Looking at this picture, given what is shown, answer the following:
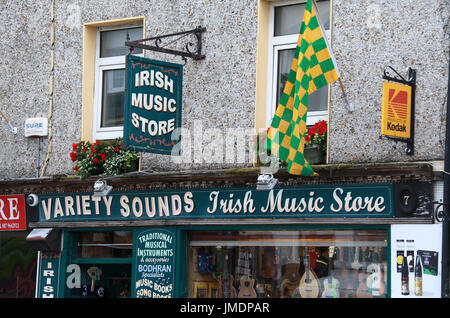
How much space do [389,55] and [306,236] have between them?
2.60 m

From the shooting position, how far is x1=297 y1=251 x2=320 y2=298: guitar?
1224 cm

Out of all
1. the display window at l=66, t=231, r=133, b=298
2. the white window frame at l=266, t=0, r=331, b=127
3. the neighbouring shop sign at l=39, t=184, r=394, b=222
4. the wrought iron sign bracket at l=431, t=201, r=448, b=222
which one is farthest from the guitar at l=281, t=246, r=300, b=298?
the display window at l=66, t=231, r=133, b=298

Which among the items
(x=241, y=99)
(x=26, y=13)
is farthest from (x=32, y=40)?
(x=241, y=99)

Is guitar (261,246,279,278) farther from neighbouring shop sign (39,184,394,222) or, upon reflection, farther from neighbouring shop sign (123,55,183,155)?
neighbouring shop sign (123,55,183,155)

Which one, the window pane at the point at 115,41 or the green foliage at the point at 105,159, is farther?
the window pane at the point at 115,41

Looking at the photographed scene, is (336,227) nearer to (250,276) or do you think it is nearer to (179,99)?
(250,276)

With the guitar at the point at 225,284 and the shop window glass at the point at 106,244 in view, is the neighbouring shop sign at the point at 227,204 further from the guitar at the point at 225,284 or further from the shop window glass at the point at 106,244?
the guitar at the point at 225,284

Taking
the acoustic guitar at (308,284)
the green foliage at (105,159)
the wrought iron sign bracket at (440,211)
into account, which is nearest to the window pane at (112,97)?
the green foliage at (105,159)

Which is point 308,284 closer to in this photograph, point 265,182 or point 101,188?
point 265,182

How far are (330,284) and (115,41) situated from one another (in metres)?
5.18

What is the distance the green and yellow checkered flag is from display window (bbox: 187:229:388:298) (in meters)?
1.37

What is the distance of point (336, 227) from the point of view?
11.9 m

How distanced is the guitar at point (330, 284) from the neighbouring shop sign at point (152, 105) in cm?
261

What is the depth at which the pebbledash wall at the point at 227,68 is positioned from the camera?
11289 mm
